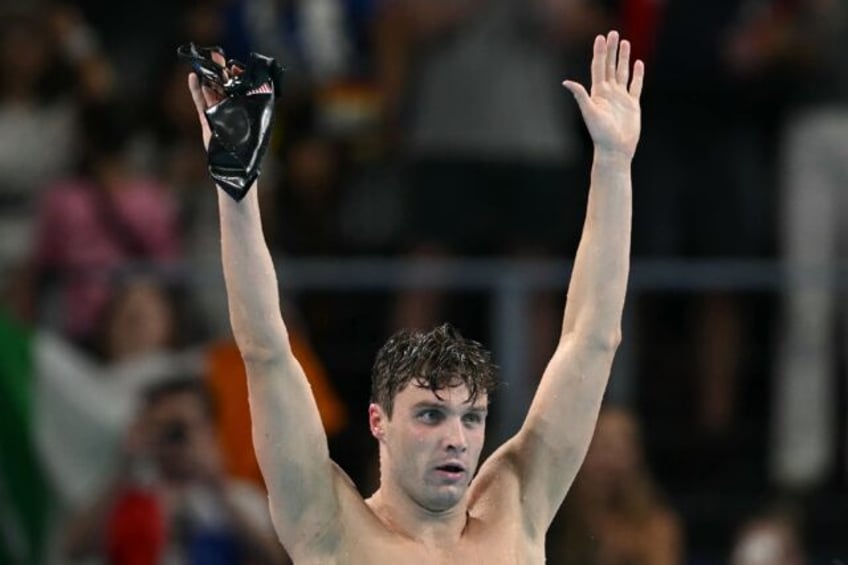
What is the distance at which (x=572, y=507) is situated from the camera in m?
10.3

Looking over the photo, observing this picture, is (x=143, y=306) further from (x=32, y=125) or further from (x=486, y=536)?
(x=486, y=536)

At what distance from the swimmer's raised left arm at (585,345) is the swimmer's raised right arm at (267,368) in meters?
0.74

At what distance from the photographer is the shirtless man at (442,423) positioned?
5.89 meters

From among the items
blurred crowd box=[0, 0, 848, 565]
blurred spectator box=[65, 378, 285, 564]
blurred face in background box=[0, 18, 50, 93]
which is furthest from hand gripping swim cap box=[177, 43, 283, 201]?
blurred face in background box=[0, 18, 50, 93]

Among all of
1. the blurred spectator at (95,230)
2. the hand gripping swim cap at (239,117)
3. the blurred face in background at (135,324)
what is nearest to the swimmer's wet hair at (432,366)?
the hand gripping swim cap at (239,117)

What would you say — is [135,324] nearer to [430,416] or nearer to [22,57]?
[22,57]

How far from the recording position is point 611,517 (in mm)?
10281

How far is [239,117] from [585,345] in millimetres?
1257

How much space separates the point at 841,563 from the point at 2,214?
184 inches

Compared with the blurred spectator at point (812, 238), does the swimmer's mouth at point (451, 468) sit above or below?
below

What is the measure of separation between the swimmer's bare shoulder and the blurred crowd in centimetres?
406

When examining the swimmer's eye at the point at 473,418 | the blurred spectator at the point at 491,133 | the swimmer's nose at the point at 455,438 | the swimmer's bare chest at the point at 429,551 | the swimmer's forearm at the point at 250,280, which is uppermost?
the blurred spectator at the point at 491,133

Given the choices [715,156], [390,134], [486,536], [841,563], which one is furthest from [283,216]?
[486,536]

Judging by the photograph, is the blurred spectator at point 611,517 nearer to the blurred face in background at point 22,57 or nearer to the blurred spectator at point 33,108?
the blurred spectator at point 33,108
